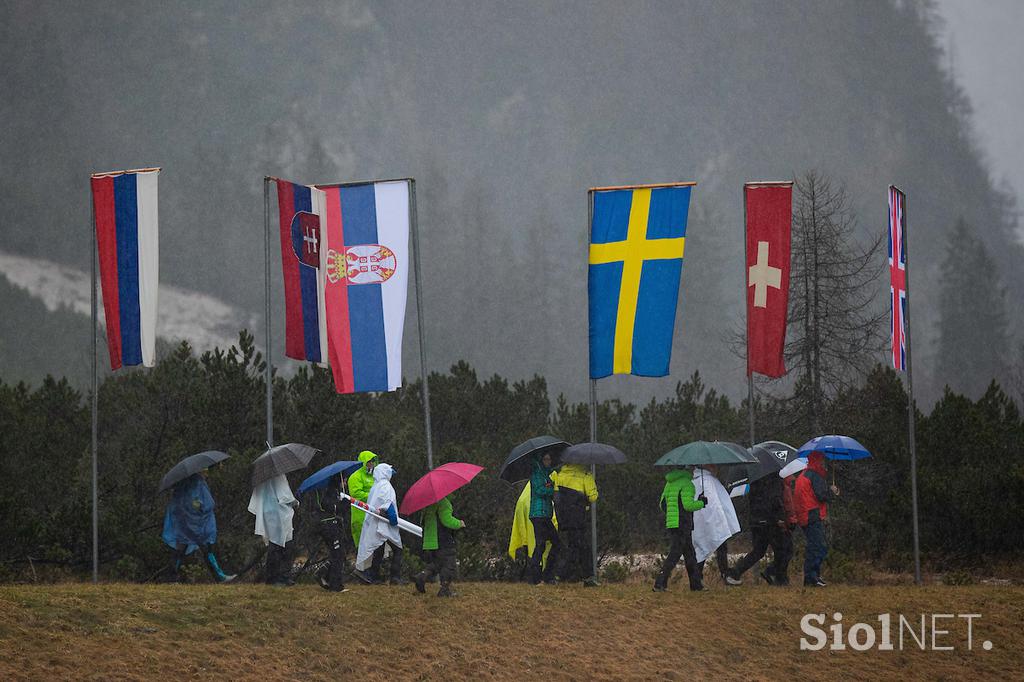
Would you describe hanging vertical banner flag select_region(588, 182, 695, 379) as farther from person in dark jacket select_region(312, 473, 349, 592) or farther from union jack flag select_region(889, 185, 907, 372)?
person in dark jacket select_region(312, 473, 349, 592)

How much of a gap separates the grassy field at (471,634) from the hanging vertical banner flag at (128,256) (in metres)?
4.18

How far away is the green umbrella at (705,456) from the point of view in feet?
48.9

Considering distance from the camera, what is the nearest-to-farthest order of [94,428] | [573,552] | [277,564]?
[277,564] → [573,552] → [94,428]

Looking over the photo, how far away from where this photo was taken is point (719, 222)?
9506cm

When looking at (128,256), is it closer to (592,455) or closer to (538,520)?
(538,520)

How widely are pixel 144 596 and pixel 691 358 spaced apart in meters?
76.2

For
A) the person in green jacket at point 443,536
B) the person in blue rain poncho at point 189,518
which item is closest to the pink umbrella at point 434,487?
the person in green jacket at point 443,536

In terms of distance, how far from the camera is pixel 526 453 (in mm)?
15656

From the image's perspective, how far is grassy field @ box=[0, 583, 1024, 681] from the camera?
1167 cm

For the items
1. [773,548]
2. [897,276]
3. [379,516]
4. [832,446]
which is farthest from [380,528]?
[897,276]

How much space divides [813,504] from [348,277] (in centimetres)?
759

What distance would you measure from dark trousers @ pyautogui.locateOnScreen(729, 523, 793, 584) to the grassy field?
2.51ft

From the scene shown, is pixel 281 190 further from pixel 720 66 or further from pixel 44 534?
pixel 720 66

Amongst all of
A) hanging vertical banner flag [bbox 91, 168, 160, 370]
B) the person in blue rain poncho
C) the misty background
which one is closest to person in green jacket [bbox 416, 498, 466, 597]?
the person in blue rain poncho
